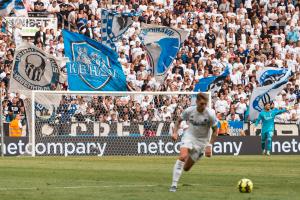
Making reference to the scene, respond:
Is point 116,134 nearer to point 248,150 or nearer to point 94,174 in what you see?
point 248,150

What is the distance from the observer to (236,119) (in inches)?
1679

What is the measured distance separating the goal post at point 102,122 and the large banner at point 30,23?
18.4 ft

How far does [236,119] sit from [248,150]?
1555 mm

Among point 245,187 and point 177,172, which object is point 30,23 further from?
point 245,187

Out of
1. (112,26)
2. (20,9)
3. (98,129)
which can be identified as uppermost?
(20,9)

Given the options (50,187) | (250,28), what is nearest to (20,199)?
(50,187)

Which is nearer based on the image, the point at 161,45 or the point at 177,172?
the point at 177,172

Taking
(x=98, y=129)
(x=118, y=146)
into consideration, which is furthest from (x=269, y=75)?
(x=98, y=129)

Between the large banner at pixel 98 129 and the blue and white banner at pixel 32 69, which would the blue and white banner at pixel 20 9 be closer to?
the blue and white banner at pixel 32 69

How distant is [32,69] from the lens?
37938mm

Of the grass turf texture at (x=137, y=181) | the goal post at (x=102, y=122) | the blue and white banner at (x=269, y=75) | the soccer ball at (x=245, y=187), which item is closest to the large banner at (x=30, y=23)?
the goal post at (x=102, y=122)

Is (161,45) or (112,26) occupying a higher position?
(112,26)

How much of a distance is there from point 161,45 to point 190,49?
5.92m

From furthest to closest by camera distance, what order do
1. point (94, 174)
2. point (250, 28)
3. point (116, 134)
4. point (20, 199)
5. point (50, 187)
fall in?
point (250, 28)
point (116, 134)
point (94, 174)
point (50, 187)
point (20, 199)
